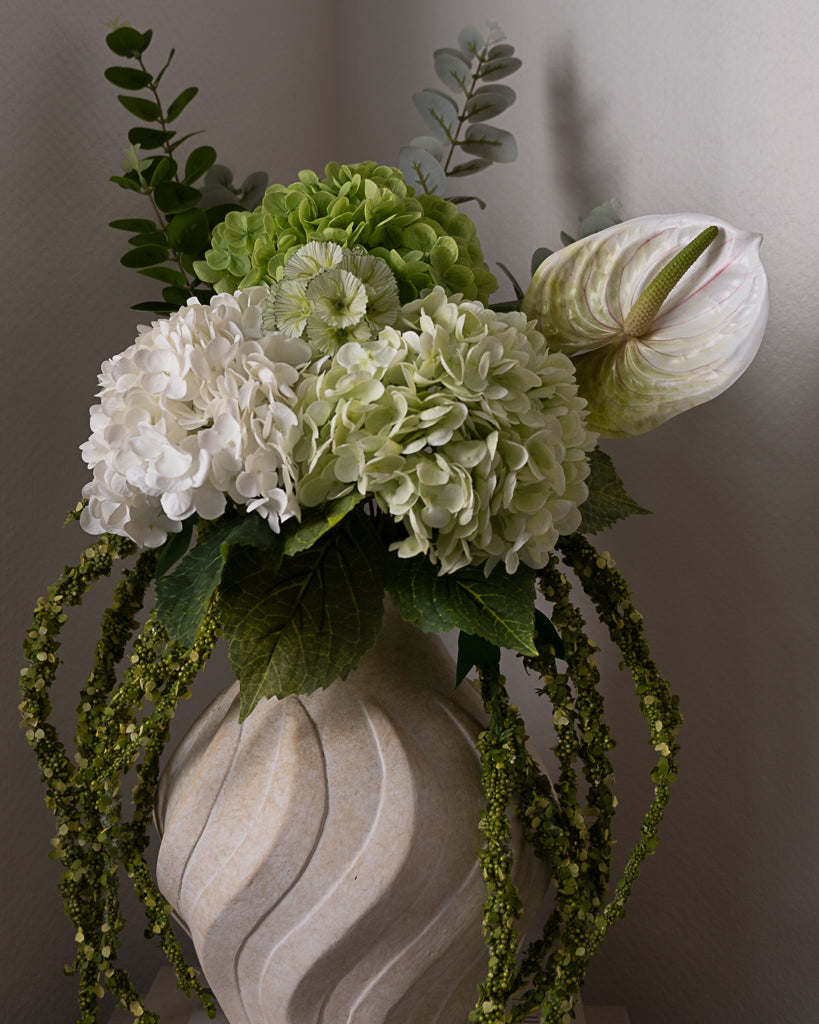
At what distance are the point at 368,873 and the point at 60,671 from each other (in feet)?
1.55

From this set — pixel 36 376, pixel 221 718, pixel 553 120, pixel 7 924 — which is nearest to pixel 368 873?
pixel 221 718

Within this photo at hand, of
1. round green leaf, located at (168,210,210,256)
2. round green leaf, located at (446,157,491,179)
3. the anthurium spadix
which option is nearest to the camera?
the anthurium spadix

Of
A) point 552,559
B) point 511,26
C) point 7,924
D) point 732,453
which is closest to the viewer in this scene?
point 552,559

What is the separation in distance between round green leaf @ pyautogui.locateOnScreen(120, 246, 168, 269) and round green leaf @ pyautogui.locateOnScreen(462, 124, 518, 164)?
1.14 feet

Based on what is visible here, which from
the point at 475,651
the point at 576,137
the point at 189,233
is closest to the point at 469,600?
the point at 475,651

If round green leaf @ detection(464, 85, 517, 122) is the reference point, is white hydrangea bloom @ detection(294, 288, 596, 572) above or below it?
below

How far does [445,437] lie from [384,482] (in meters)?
0.05

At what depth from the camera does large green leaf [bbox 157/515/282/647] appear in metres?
0.60

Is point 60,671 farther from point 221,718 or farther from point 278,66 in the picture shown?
point 278,66

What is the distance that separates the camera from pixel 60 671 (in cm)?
97

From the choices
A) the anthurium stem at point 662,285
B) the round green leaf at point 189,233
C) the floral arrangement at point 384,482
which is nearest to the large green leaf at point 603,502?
the floral arrangement at point 384,482

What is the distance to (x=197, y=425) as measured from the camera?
0.61 metres

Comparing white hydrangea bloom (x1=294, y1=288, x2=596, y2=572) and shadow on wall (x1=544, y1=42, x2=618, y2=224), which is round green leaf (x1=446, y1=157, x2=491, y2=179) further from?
white hydrangea bloom (x1=294, y1=288, x2=596, y2=572)

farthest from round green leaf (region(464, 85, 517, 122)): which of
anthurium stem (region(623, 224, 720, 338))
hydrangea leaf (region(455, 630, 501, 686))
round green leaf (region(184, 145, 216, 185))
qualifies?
hydrangea leaf (region(455, 630, 501, 686))
